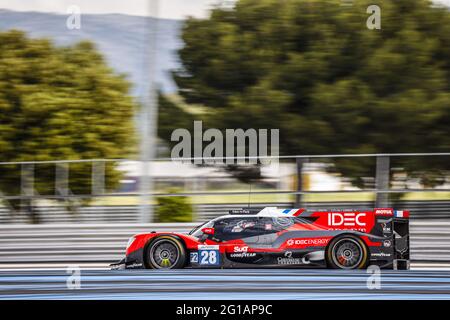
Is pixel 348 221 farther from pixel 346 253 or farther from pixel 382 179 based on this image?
pixel 382 179

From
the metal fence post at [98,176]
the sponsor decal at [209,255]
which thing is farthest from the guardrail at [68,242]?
the sponsor decal at [209,255]

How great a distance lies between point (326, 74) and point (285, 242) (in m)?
12.0

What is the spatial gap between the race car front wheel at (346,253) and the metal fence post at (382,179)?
354 cm

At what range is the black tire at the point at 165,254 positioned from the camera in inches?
441

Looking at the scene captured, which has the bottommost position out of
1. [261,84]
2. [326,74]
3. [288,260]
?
[288,260]

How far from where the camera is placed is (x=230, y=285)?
941 cm

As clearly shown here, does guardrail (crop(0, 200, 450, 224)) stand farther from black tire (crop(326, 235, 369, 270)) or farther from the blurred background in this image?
black tire (crop(326, 235, 369, 270))

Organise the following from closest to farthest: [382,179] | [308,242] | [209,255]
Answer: [308,242] < [209,255] < [382,179]

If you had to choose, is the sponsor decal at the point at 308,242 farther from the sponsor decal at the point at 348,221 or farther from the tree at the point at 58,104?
the tree at the point at 58,104

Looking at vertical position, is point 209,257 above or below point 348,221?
below

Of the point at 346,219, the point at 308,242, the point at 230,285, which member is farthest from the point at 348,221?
the point at 230,285

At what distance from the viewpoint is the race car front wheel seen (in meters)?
11.0

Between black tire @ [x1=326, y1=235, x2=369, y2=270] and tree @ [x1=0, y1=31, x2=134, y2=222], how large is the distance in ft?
39.5
